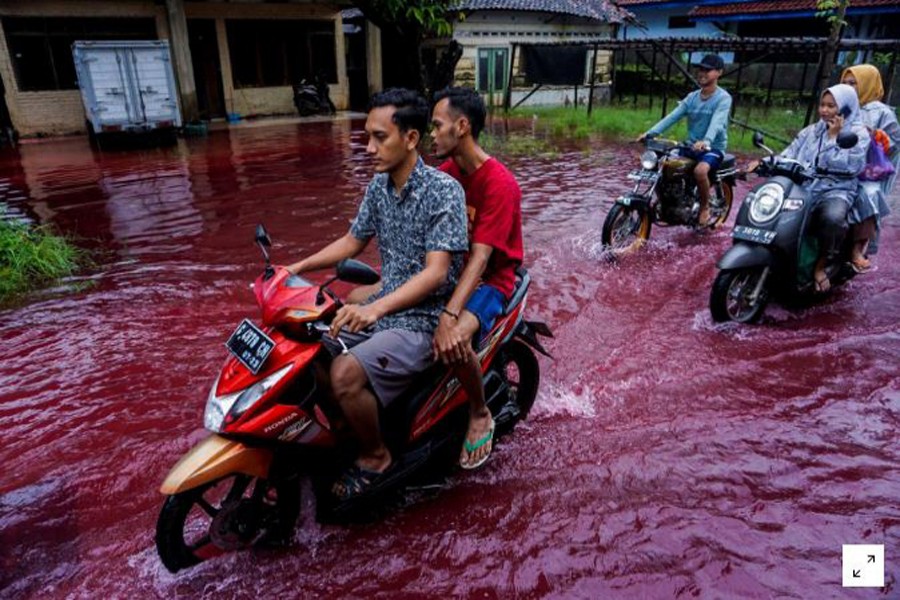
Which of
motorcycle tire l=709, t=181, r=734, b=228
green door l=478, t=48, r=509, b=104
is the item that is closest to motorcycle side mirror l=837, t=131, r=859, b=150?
motorcycle tire l=709, t=181, r=734, b=228

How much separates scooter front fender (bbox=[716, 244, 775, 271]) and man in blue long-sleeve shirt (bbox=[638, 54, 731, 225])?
2.24 meters

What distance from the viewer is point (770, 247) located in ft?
16.1

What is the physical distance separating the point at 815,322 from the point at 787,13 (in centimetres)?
2136

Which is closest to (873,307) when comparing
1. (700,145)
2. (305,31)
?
(700,145)

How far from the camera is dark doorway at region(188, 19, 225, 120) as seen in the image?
751 inches

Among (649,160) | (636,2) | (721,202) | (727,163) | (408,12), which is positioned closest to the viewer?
(649,160)

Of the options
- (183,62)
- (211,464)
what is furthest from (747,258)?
(183,62)

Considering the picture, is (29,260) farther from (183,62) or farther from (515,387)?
(183,62)

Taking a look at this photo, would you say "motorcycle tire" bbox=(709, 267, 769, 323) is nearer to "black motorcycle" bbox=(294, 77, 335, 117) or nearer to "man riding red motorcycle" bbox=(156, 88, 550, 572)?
"man riding red motorcycle" bbox=(156, 88, 550, 572)

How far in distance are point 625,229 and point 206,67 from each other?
56.6ft

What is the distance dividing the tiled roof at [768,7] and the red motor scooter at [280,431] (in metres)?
22.7

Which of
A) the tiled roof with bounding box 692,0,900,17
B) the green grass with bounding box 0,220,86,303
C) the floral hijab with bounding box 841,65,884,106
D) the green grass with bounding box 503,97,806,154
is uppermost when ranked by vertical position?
the tiled roof with bounding box 692,0,900,17

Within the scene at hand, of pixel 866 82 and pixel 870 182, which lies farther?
pixel 866 82

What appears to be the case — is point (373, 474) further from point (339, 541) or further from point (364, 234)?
point (364, 234)
